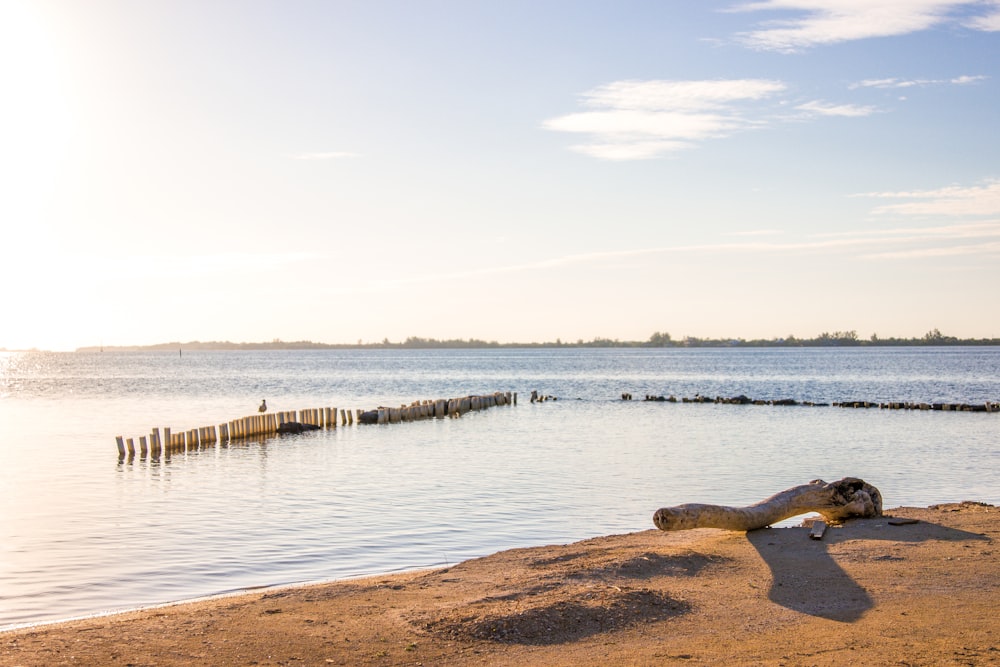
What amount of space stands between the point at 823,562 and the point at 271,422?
30.9 meters

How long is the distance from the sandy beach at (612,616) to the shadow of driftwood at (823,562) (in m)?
0.04

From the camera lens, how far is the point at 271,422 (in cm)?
4047

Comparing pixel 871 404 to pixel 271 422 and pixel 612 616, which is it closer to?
pixel 271 422

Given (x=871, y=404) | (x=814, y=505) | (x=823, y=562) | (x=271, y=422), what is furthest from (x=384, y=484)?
(x=871, y=404)

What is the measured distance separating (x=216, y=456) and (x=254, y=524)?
13.6m

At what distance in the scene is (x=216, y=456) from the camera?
31.2 meters

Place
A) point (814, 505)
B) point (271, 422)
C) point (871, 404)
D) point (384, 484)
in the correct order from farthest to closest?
point (871, 404) < point (271, 422) < point (384, 484) < point (814, 505)

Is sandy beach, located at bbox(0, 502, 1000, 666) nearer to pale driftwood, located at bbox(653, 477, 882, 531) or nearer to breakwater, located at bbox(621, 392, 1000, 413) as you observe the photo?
pale driftwood, located at bbox(653, 477, 882, 531)

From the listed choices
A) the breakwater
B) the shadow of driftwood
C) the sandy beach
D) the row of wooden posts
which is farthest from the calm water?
the shadow of driftwood

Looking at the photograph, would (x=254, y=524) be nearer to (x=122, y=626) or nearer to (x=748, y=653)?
(x=122, y=626)

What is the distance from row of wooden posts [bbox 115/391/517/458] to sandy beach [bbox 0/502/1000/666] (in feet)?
68.6

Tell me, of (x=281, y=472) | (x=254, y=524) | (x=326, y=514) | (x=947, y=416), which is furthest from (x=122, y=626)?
(x=947, y=416)

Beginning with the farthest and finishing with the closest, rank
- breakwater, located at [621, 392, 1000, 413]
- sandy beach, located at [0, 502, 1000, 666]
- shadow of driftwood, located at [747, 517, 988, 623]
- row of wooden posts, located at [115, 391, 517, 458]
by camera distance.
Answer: breakwater, located at [621, 392, 1000, 413] < row of wooden posts, located at [115, 391, 517, 458] < shadow of driftwood, located at [747, 517, 988, 623] < sandy beach, located at [0, 502, 1000, 666]

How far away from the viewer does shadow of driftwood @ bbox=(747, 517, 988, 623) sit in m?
10.9
